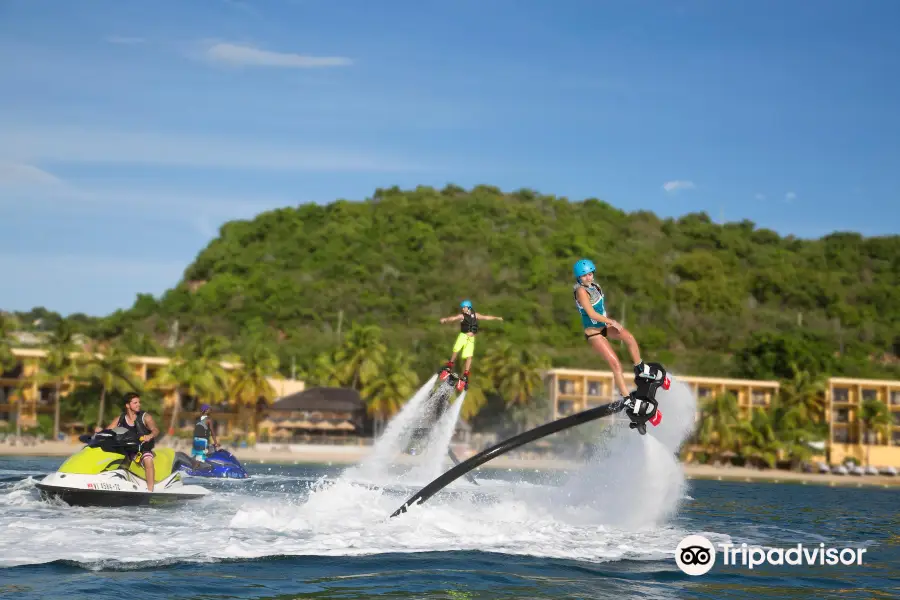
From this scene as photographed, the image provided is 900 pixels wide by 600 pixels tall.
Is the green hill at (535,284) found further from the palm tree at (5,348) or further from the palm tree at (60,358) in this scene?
the palm tree at (5,348)

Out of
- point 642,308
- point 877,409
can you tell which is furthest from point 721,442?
point 642,308

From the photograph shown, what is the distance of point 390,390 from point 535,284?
219ft

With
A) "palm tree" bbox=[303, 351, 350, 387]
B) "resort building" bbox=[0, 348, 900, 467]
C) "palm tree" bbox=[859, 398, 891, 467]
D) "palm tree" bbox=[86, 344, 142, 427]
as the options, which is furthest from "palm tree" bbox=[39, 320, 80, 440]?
"palm tree" bbox=[859, 398, 891, 467]

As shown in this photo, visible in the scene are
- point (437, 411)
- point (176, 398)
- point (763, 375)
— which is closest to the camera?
point (437, 411)

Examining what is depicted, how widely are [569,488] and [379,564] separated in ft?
19.6

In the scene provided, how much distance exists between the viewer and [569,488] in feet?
61.0

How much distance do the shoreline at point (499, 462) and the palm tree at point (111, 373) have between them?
5.08 metres

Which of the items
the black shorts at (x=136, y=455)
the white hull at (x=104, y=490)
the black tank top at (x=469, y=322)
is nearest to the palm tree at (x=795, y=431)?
the black tank top at (x=469, y=322)

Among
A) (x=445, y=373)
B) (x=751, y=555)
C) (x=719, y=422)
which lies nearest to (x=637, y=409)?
(x=751, y=555)

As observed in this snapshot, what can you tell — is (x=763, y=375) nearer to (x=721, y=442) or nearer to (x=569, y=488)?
(x=721, y=442)

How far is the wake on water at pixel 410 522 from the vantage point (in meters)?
14.1

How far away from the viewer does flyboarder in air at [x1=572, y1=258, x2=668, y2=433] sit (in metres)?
14.0

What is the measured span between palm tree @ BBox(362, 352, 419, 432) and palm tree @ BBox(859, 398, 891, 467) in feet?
126

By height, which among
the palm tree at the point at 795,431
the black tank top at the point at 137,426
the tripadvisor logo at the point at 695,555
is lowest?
the palm tree at the point at 795,431
